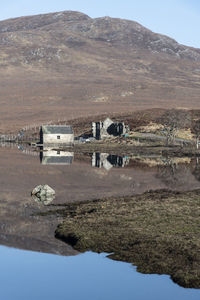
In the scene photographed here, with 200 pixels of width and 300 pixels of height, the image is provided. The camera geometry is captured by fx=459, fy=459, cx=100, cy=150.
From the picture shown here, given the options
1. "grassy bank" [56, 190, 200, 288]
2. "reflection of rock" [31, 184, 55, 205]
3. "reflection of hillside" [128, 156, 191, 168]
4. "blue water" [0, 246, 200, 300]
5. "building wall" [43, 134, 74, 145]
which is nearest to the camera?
"blue water" [0, 246, 200, 300]

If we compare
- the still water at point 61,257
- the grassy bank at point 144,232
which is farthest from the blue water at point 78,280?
the grassy bank at point 144,232

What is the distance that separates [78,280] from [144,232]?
20.1 ft

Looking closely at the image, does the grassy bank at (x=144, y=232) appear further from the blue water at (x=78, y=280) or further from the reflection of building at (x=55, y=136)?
the reflection of building at (x=55, y=136)

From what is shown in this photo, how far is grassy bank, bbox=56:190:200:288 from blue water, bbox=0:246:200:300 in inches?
23.2

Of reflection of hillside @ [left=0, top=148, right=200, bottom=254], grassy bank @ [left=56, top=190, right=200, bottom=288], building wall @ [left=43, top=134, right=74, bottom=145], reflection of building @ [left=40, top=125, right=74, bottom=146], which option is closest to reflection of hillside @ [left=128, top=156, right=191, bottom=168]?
reflection of hillside @ [left=0, top=148, right=200, bottom=254]

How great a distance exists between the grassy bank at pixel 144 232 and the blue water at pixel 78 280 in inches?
23.2

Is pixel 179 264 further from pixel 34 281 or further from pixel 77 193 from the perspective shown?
pixel 77 193

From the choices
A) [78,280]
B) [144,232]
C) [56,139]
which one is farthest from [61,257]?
[56,139]

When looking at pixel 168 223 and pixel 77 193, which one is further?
pixel 77 193

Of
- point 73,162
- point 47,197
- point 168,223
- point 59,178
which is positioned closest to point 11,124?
point 73,162

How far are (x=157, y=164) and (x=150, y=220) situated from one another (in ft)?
123

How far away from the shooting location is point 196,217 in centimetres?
2780

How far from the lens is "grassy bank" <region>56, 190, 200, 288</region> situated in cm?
2003

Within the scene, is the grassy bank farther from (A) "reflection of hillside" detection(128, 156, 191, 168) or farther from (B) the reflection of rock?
(A) "reflection of hillside" detection(128, 156, 191, 168)
